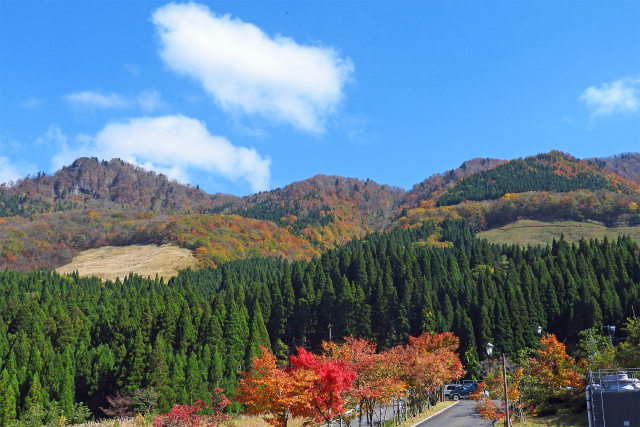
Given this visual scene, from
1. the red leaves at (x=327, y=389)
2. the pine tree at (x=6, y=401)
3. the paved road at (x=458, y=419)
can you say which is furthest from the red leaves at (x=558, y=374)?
the pine tree at (x=6, y=401)

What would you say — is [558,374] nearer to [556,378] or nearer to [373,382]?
[556,378]

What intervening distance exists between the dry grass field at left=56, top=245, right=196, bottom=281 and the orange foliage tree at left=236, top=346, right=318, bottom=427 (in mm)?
109717

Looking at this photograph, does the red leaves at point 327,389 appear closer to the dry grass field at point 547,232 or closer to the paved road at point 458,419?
the paved road at point 458,419

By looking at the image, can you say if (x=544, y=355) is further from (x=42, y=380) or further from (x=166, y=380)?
(x=42, y=380)

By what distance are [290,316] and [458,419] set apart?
51.2m

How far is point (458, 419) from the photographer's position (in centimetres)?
3725

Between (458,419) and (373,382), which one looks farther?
(458,419)

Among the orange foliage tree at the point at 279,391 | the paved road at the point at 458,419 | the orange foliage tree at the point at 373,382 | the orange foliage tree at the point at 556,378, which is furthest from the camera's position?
the orange foliage tree at the point at 556,378

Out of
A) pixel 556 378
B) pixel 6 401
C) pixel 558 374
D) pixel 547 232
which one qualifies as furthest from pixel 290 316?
pixel 547 232

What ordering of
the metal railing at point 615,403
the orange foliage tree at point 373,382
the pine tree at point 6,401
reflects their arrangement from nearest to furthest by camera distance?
the metal railing at point 615,403 < the orange foliage tree at point 373,382 < the pine tree at point 6,401

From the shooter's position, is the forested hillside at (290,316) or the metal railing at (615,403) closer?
the metal railing at (615,403)

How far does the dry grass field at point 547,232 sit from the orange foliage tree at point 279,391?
12069 cm

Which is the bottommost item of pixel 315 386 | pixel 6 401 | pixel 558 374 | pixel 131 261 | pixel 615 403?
pixel 6 401

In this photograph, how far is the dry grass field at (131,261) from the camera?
140000 mm
